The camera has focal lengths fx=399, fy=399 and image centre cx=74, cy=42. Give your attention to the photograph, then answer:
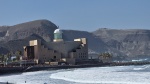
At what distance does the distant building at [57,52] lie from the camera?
116 m

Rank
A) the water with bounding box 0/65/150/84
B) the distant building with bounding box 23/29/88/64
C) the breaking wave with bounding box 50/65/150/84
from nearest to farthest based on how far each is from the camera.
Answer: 1. the breaking wave with bounding box 50/65/150/84
2. the water with bounding box 0/65/150/84
3. the distant building with bounding box 23/29/88/64

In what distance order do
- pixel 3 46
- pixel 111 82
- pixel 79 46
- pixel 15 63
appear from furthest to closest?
pixel 3 46
pixel 79 46
pixel 15 63
pixel 111 82

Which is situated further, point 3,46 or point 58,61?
point 3,46

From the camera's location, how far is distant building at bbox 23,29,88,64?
11601cm

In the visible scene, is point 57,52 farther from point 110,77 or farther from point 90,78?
point 110,77

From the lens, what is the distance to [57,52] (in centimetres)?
11812

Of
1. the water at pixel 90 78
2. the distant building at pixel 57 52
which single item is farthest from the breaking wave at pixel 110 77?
the distant building at pixel 57 52

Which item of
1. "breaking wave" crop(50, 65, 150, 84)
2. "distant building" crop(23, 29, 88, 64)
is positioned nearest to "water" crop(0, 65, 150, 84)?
"breaking wave" crop(50, 65, 150, 84)

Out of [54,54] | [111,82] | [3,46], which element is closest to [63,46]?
[54,54]

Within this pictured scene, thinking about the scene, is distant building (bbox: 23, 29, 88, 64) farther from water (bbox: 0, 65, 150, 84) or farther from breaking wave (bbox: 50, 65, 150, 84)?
breaking wave (bbox: 50, 65, 150, 84)

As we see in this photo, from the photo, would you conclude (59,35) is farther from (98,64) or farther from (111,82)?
(111,82)

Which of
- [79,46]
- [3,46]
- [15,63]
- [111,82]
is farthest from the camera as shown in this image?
[3,46]

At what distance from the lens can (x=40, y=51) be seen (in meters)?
115

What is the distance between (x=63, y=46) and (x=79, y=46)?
5341 mm
